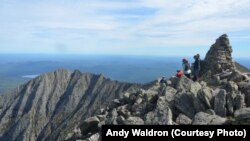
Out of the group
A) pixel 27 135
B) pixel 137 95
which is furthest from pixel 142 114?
pixel 27 135

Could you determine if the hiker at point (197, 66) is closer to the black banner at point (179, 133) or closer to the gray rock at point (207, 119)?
the gray rock at point (207, 119)

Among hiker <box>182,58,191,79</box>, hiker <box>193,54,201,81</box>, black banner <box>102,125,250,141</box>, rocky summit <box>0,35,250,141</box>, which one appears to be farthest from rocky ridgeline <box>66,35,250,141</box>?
black banner <box>102,125,250,141</box>

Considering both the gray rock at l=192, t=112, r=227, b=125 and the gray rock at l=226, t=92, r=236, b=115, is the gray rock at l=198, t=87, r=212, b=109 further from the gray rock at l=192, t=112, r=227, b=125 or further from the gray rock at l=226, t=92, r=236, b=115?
the gray rock at l=192, t=112, r=227, b=125

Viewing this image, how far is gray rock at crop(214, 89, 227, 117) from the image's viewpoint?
33.7 meters

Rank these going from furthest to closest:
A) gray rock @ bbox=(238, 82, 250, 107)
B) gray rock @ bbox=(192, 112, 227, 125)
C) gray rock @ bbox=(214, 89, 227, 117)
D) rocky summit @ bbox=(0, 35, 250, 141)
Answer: gray rock @ bbox=(238, 82, 250, 107) < gray rock @ bbox=(214, 89, 227, 117) < rocky summit @ bbox=(0, 35, 250, 141) < gray rock @ bbox=(192, 112, 227, 125)

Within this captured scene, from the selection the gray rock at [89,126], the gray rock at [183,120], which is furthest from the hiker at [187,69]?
the gray rock at [183,120]

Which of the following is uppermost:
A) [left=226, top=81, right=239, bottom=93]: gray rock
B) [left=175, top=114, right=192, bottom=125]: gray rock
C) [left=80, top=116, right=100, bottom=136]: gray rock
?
[left=226, top=81, right=239, bottom=93]: gray rock

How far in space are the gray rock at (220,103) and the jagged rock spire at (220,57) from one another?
539 inches

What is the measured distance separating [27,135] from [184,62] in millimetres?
149186

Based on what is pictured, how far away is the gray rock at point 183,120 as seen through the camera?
109 ft

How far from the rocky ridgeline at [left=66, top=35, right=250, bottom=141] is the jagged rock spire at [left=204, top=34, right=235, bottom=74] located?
0.40ft

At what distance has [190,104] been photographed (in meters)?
36.5

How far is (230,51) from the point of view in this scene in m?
50.2

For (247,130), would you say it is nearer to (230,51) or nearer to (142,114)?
(142,114)
